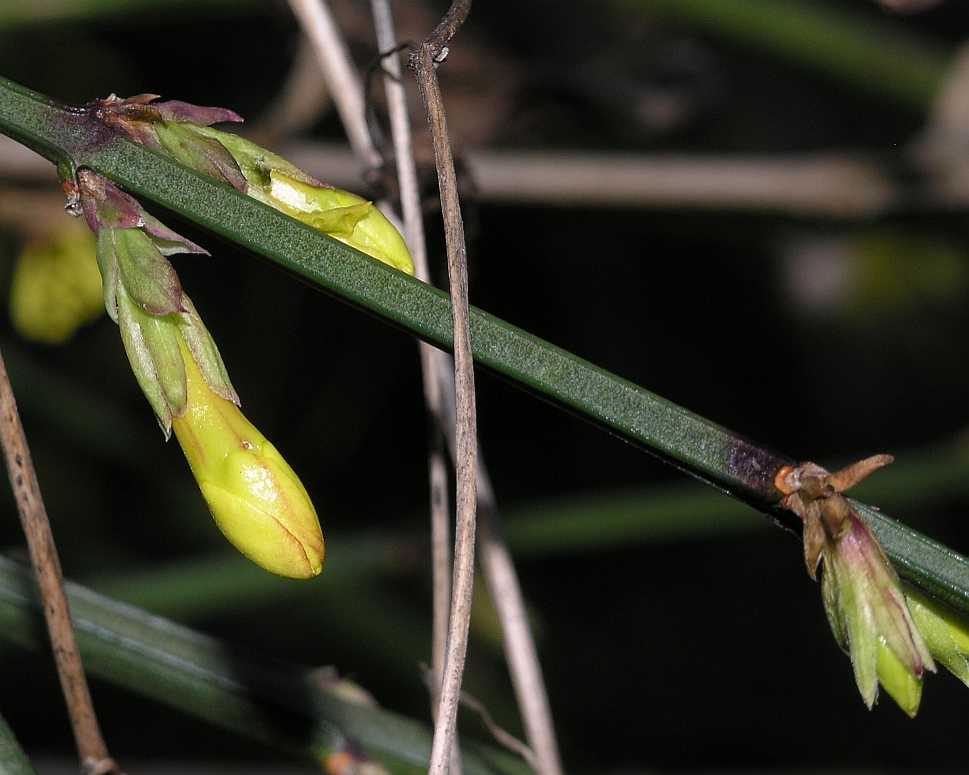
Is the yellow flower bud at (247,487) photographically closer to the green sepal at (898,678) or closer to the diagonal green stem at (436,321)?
the diagonal green stem at (436,321)

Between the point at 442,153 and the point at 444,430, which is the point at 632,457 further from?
the point at 442,153

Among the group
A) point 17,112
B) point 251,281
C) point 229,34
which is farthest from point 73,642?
point 229,34

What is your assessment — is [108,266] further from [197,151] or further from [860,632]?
[860,632]

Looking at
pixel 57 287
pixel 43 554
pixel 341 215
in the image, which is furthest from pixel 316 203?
pixel 57 287

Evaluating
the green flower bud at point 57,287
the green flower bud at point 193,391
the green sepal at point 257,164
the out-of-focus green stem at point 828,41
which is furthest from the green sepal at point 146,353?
the out-of-focus green stem at point 828,41

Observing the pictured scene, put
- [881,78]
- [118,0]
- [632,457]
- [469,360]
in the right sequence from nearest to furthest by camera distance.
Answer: [469,360] → [118,0] → [881,78] → [632,457]

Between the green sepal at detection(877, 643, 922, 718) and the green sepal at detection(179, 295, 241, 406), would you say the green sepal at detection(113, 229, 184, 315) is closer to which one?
the green sepal at detection(179, 295, 241, 406)
